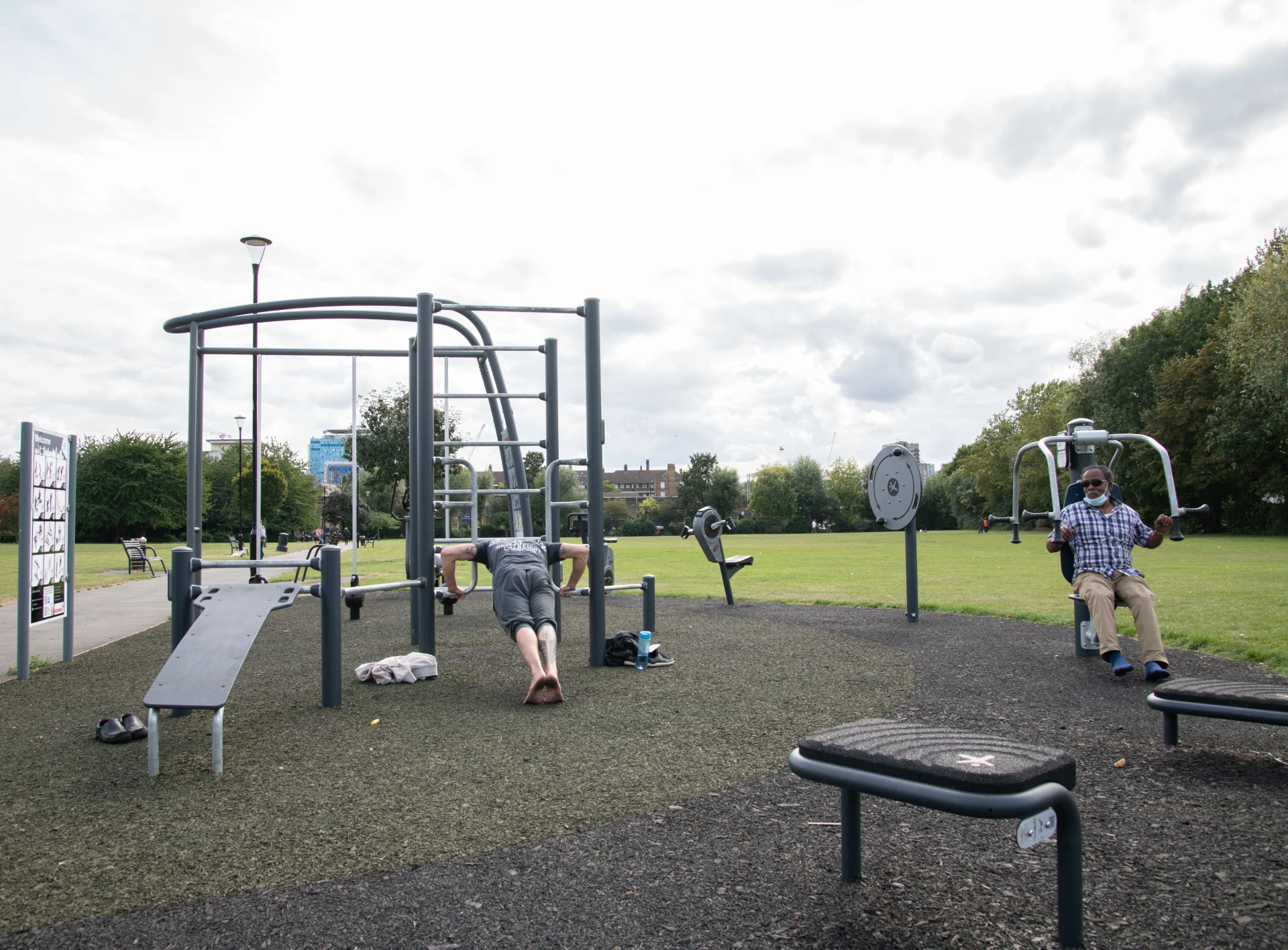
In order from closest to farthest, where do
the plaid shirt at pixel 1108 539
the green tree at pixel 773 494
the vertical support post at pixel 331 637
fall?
the vertical support post at pixel 331 637
the plaid shirt at pixel 1108 539
the green tree at pixel 773 494

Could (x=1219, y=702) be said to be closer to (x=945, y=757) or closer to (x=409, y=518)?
(x=945, y=757)

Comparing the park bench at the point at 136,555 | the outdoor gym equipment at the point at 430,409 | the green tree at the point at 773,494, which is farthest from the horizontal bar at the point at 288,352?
the green tree at the point at 773,494

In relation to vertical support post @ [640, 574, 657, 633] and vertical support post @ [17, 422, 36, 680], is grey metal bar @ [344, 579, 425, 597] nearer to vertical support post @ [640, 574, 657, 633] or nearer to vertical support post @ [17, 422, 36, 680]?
vertical support post @ [640, 574, 657, 633]

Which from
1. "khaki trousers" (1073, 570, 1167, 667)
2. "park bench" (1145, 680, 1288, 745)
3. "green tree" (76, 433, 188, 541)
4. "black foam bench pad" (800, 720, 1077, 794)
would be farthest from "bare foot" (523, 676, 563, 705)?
"green tree" (76, 433, 188, 541)

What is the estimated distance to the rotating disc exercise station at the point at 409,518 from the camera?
4508mm

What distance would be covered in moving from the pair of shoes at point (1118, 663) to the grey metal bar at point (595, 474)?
11.8 ft

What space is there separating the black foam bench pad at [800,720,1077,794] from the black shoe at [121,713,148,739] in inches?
149

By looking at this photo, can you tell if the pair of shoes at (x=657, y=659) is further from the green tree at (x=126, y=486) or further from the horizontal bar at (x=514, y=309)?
the green tree at (x=126, y=486)

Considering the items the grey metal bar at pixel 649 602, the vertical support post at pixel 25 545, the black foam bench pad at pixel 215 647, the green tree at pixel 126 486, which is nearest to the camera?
the black foam bench pad at pixel 215 647

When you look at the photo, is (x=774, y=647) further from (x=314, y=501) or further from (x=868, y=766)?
(x=314, y=501)

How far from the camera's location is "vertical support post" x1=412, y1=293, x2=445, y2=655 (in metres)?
6.64

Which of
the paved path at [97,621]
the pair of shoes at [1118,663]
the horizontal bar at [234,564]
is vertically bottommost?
the paved path at [97,621]

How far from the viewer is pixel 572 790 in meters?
3.74

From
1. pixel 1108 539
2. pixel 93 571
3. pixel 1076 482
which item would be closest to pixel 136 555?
pixel 93 571
